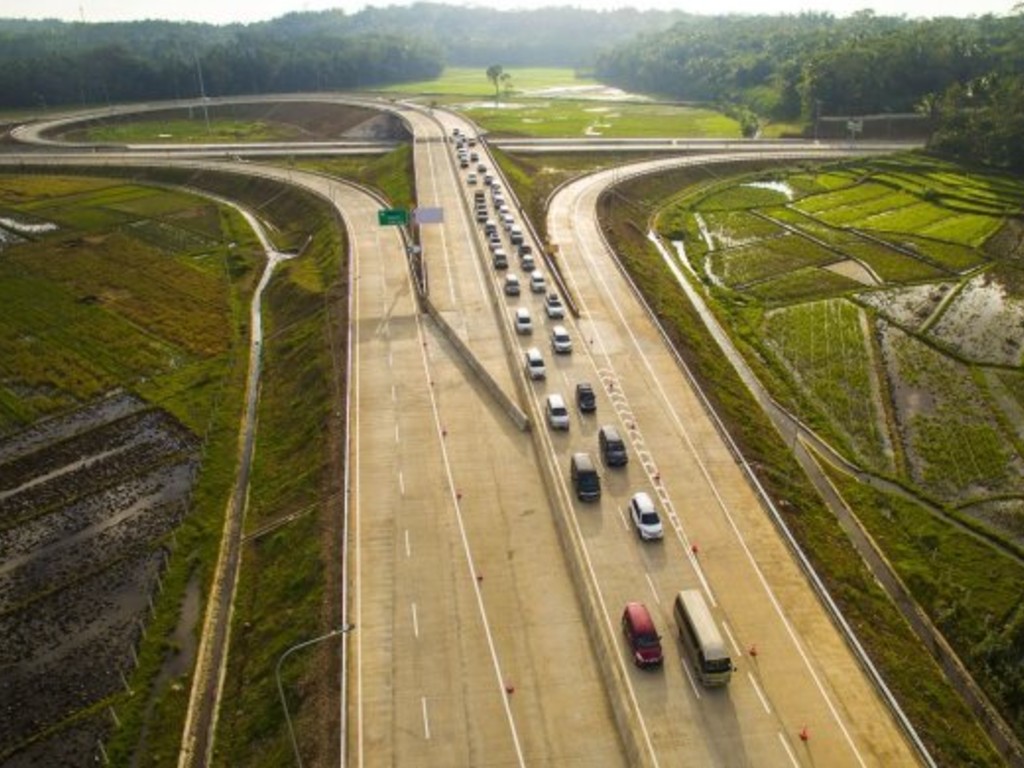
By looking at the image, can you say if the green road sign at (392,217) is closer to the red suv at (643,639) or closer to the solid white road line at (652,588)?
the solid white road line at (652,588)

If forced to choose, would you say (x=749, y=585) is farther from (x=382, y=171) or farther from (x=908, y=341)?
(x=382, y=171)

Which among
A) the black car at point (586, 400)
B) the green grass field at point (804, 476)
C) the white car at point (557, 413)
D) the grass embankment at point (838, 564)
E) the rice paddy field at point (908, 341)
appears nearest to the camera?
the grass embankment at point (838, 564)

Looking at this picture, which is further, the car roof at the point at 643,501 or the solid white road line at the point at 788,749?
the car roof at the point at 643,501

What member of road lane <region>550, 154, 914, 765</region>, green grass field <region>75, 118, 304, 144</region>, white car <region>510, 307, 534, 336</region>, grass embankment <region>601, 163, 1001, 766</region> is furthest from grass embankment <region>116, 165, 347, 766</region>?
green grass field <region>75, 118, 304, 144</region>

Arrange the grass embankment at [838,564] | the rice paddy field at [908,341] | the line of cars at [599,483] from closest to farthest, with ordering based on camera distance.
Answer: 1. the line of cars at [599,483]
2. the grass embankment at [838,564]
3. the rice paddy field at [908,341]

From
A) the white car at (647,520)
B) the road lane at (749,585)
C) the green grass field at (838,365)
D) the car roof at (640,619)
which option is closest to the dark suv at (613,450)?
the road lane at (749,585)

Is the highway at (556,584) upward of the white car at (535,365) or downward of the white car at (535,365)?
downward

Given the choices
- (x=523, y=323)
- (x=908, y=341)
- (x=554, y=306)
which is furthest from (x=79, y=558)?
(x=908, y=341)

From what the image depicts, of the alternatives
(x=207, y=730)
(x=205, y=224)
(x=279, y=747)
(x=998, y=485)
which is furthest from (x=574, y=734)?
(x=205, y=224)
